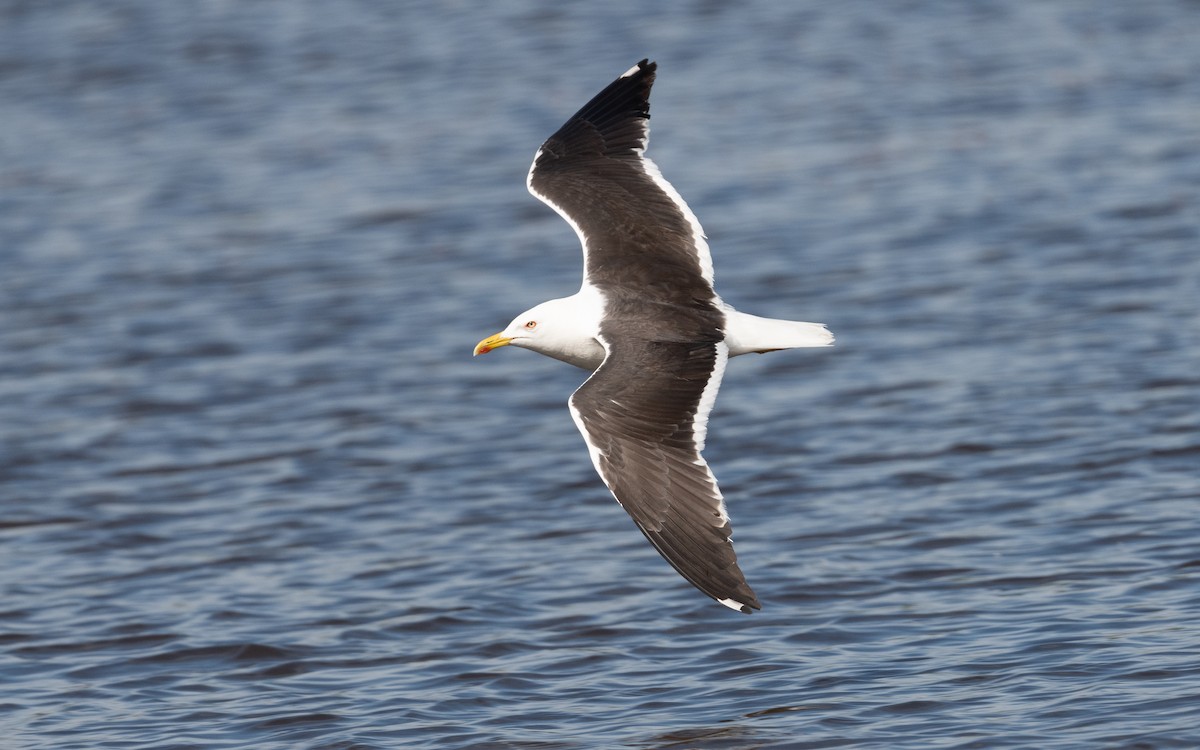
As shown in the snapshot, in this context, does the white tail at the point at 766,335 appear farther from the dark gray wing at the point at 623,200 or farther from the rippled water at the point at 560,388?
the rippled water at the point at 560,388

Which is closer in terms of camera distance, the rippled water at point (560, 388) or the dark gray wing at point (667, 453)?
the dark gray wing at point (667, 453)

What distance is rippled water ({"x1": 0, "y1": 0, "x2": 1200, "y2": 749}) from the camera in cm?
873

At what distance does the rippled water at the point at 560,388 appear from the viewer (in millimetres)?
8727

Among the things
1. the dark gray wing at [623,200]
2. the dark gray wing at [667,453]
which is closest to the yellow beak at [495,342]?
the dark gray wing at [623,200]

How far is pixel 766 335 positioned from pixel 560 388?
5020 millimetres

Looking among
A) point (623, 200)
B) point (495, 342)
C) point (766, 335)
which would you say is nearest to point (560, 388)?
point (623, 200)

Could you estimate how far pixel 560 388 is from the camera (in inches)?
531

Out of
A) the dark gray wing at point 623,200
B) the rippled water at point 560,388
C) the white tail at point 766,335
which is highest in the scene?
the dark gray wing at point 623,200

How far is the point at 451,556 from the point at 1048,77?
11381mm

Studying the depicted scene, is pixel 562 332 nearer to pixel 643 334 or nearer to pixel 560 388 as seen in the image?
pixel 643 334

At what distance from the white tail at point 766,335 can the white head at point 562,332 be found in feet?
1.96

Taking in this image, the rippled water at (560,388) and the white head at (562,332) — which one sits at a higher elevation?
the white head at (562,332)

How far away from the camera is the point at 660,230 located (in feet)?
30.6

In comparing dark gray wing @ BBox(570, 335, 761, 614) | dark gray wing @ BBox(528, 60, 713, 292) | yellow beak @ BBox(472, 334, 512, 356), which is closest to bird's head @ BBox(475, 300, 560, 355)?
yellow beak @ BBox(472, 334, 512, 356)
